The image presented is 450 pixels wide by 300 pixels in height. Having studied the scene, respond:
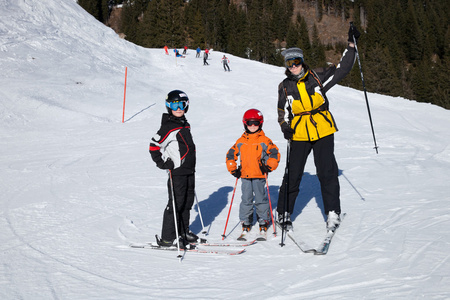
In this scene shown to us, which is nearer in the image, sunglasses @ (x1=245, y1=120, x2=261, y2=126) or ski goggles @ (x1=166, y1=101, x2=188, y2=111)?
ski goggles @ (x1=166, y1=101, x2=188, y2=111)

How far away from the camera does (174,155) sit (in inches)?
170

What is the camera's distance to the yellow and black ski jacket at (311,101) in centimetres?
429

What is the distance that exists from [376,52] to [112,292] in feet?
197

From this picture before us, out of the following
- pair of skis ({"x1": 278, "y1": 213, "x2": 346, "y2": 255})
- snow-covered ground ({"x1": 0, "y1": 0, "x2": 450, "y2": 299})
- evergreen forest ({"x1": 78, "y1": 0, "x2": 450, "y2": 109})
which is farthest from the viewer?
evergreen forest ({"x1": 78, "y1": 0, "x2": 450, "y2": 109})

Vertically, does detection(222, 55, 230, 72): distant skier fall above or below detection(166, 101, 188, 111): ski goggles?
above

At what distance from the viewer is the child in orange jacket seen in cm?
466

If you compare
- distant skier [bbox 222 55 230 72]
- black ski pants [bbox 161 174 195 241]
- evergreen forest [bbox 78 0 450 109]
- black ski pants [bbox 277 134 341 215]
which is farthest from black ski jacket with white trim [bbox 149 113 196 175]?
evergreen forest [bbox 78 0 450 109]

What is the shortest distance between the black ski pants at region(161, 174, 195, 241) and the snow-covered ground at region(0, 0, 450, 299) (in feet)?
1.13

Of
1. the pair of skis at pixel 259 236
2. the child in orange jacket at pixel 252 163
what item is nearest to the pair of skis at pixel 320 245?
the pair of skis at pixel 259 236

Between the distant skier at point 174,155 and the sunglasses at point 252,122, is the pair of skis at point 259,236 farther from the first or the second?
the sunglasses at point 252,122

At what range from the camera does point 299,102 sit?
4.34 metres

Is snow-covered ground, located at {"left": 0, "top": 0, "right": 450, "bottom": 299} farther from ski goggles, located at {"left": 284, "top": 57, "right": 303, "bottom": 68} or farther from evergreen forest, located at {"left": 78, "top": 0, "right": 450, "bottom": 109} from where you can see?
evergreen forest, located at {"left": 78, "top": 0, "right": 450, "bottom": 109}

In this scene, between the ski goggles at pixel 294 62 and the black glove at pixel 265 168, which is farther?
the black glove at pixel 265 168

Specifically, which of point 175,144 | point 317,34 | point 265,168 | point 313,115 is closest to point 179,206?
point 175,144
